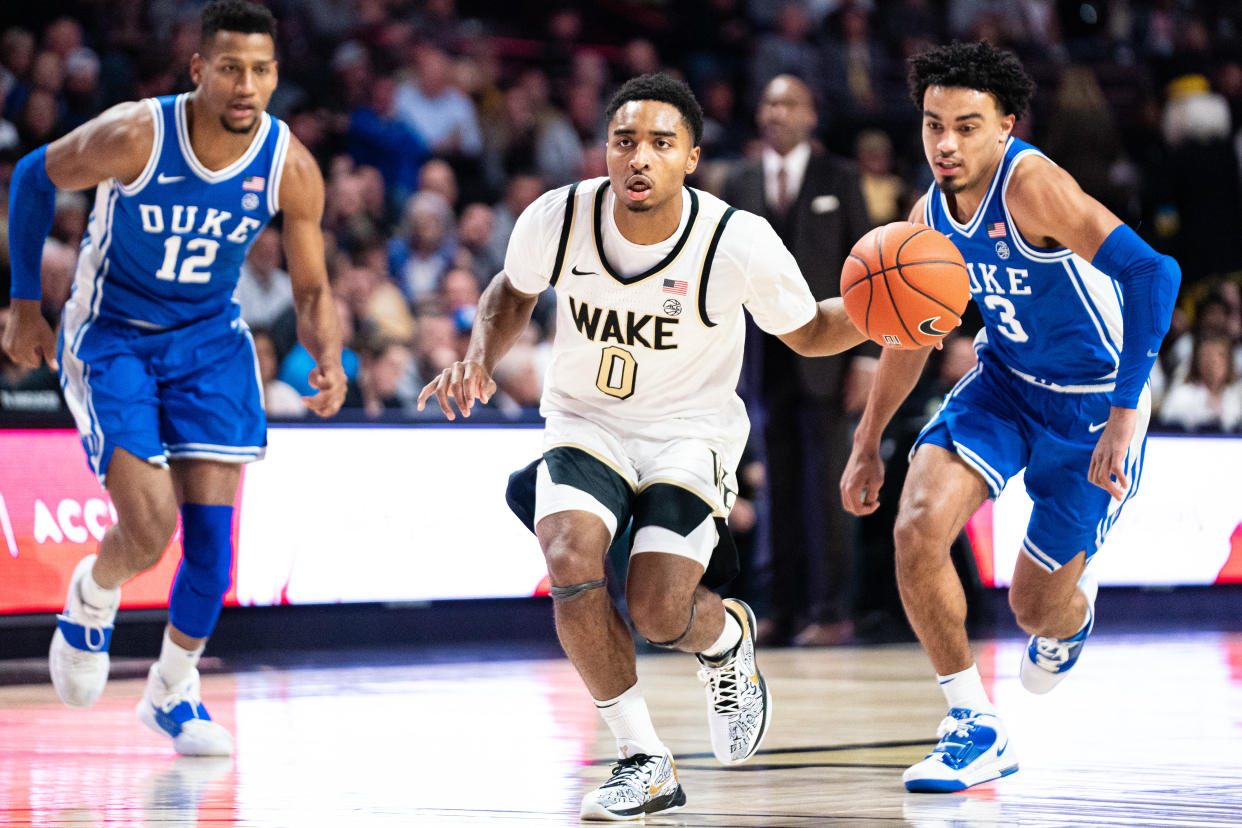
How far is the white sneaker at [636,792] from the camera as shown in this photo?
3.84 m

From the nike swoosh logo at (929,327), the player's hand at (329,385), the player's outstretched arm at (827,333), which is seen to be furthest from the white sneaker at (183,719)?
the nike swoosh logo at (929,327)

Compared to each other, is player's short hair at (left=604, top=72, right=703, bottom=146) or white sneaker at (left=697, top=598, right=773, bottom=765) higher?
player's short hair at (left=604, top=72, right=703, bottom=146)

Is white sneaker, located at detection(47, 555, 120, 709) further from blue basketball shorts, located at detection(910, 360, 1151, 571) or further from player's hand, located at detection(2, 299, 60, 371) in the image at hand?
blue basketball shorts, located at detection(910, 360, 1151, 571)

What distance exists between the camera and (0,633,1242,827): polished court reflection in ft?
12.8

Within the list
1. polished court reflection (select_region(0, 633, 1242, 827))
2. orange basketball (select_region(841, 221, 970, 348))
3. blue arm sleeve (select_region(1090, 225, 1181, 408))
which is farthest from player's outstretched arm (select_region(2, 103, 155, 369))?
blue arm sleeve (select_region(1090, 225, 1181, 408))

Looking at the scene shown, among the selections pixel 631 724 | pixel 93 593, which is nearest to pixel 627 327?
pixel 631 724

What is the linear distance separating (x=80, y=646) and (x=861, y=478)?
2.61 metres

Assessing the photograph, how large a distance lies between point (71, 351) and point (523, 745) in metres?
1.98

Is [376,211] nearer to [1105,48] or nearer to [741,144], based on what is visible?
[741,144]

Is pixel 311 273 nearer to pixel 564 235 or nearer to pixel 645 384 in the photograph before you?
pixel 564 235

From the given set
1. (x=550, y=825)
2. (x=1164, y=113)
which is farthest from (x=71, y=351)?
(x=1164, y=113)

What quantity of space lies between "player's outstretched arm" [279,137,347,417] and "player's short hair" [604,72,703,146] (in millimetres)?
1317

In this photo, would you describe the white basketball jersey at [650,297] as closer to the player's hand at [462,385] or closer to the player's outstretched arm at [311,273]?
the player's hand at [462,385]

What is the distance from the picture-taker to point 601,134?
12289mm
